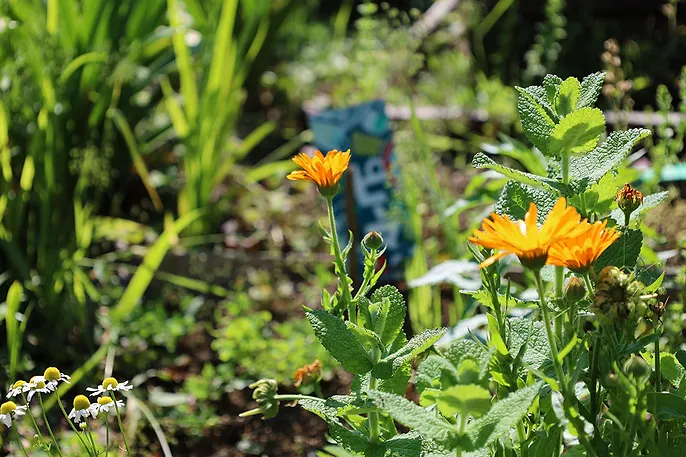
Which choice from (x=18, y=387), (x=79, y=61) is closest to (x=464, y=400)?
(x=18, y=387)

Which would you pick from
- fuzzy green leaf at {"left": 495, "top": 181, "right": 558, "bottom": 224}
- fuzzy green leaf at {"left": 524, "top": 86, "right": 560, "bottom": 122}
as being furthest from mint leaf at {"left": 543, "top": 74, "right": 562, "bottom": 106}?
fuzzy green leaf at {"left": 495, "top": 181, "right": 558, "bottom": 224}

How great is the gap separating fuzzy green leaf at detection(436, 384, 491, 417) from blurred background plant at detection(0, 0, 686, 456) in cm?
65

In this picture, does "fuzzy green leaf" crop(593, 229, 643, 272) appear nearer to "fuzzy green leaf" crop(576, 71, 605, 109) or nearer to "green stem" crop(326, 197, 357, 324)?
Answer: "fuzzy green leaf" crop(576, 71, 605, 109)

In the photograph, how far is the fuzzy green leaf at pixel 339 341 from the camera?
3.52ft

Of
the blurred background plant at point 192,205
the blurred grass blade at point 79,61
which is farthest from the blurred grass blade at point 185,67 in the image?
the blurred grass blade at point 79,61

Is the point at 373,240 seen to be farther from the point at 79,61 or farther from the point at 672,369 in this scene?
the point at 79,61

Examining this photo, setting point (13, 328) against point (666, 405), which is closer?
point (666, 405)

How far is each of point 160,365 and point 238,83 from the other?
1056 millimetres

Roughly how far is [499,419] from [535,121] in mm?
396

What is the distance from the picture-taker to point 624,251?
1.10m

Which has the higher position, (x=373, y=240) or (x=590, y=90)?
(x=590, y=90)

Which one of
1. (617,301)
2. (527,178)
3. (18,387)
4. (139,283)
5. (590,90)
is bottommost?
(139,283)

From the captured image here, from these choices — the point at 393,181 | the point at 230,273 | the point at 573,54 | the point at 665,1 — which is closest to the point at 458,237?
the point at 393,181

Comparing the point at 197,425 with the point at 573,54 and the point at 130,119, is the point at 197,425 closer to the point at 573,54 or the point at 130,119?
the point at 130,119
